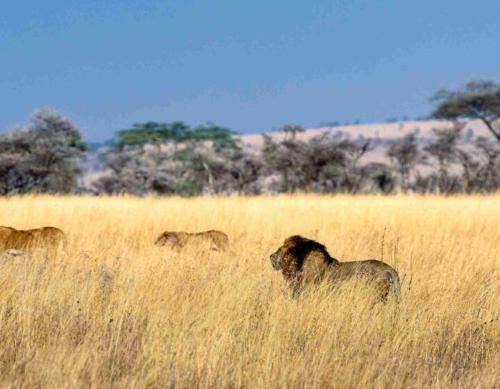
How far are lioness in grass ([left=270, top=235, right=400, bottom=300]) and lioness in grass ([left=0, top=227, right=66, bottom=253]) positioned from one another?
2.91m

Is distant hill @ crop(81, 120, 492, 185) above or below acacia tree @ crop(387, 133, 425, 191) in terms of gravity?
above

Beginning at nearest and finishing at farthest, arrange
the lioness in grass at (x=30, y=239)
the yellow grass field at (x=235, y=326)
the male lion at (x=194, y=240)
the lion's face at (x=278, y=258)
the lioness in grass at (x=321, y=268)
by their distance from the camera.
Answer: the yellow grass field at (x=235, y=326) < the lioness in grass at (x=321, y=268) < the lion's face at (x=278, y=258) < the lioness in grass at (x=30, y=239) < the male lion at (x=194, y=240)

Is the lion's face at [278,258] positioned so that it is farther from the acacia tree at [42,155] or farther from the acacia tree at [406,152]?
the acacia tree at [406,152]

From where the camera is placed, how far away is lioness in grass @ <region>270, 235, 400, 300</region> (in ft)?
16.8

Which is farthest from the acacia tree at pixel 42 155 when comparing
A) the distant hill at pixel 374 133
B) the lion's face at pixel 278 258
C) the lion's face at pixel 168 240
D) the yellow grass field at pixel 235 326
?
the distant hill at pixel 374 133

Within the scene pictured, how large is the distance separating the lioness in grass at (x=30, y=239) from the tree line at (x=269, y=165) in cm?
1884

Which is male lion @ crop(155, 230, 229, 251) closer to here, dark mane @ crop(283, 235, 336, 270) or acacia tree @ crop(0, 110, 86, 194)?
dark mane @ crop(283, 235, 336, 270)

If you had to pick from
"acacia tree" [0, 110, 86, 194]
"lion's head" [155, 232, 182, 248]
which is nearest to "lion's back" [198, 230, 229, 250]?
"lion's head" [155, 232, 182, 248]

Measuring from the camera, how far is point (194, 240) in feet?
29.1

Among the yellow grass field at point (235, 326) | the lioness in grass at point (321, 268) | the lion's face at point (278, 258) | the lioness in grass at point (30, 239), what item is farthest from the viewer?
the lioness in grass at point (30, 239)

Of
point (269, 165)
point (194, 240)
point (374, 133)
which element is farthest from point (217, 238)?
point (374, 133)

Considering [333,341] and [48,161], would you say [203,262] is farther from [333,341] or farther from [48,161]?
[48,161]

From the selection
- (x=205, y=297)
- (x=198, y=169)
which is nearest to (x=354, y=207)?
(x=205, y=297)

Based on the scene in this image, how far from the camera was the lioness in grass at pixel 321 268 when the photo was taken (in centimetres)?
511
